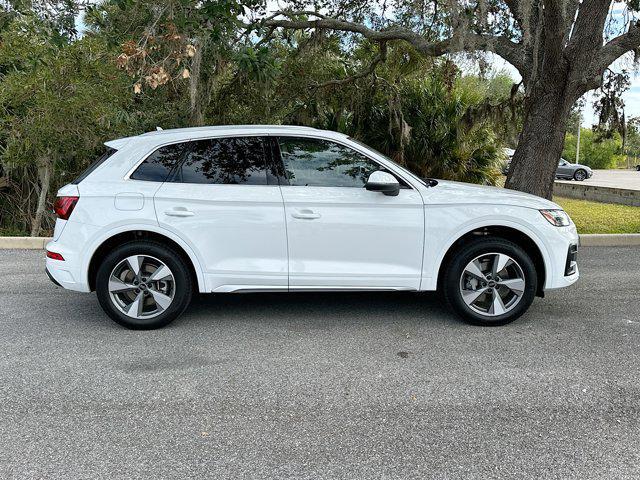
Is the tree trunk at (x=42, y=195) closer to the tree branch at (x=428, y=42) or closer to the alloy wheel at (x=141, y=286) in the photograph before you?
the tree branch at (x=428, y=42)

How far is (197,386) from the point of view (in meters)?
3.77

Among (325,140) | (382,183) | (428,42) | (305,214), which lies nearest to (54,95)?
(325,140)

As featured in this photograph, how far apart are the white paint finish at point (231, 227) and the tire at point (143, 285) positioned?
9.1 inches

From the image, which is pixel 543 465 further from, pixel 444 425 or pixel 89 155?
pixel 89 155

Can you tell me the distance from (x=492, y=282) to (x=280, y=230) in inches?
76.4

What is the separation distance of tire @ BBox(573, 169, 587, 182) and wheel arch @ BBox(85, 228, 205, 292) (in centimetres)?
3270

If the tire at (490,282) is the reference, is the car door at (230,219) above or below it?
above

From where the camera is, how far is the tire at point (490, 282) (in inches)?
191

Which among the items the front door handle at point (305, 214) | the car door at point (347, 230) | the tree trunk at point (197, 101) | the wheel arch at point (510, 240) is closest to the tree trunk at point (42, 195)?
the tree trunk at point (197, 101)

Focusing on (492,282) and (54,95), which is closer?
(492,282)

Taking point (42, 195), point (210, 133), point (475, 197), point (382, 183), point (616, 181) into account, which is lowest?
point (616, 181)

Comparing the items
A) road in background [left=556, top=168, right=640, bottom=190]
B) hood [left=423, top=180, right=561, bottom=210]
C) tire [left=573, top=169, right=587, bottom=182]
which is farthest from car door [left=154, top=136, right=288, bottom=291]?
tire [left=573, top=169, right=587, bottom=182]

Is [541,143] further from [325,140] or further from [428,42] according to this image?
[325,140]

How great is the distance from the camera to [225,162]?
494 cm
